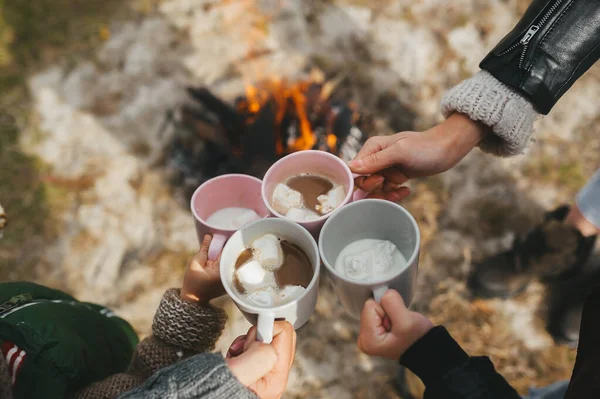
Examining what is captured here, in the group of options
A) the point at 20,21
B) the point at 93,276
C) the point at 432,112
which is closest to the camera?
the point at 93,276

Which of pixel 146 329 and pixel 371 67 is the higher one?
pixel 371 67

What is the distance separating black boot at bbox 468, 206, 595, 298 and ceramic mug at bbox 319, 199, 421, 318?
0.97 m

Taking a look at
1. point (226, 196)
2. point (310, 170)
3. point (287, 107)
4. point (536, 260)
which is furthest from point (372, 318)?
point (287, 107)

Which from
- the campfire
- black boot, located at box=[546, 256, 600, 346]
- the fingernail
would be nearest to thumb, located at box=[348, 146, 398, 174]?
the fingernail

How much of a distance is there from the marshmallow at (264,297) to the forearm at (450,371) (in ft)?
1.09

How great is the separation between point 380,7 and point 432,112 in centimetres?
76

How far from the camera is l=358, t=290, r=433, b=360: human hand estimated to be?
1.04 meters

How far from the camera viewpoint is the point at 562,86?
4.45 ft

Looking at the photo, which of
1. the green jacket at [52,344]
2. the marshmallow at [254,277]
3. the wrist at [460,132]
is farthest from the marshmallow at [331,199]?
the green jacket at [52,344]

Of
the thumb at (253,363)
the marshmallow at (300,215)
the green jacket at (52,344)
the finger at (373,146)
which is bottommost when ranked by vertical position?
the green jacket at (52,344)

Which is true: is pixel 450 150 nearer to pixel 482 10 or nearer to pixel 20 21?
pixel 482 10

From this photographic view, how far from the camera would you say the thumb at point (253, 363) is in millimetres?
961

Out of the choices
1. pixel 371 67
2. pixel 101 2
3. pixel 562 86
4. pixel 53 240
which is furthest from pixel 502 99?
pixel 101 2

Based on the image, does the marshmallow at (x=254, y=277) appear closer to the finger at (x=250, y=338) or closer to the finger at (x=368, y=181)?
the finger at (x=250, y=338)
